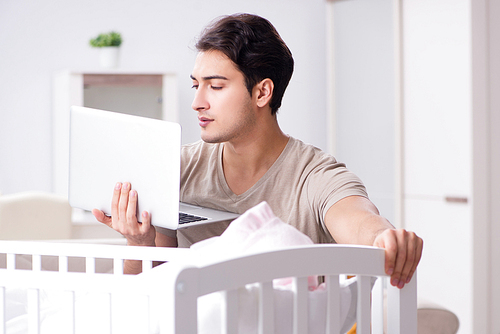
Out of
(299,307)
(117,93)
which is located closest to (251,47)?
(299,307)

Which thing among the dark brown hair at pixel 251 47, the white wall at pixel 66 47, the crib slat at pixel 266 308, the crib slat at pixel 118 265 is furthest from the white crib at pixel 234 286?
the white wall at pixel 66 47

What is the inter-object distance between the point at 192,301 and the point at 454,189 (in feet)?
→ 7.29

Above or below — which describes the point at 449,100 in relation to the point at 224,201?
above

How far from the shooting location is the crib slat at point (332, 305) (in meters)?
0.72

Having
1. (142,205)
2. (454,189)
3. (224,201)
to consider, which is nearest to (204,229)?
(224,201)

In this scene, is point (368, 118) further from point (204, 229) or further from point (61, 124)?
point (204, 229)

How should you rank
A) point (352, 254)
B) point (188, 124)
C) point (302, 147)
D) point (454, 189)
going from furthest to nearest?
point (188, 124)
point (454, 189)
point (302, 147)
point (352, 254)

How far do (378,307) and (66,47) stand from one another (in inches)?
103

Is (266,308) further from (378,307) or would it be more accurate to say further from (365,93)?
(365,93)

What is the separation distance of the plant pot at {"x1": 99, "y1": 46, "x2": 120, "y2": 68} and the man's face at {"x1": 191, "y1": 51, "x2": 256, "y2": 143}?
175 centimetres

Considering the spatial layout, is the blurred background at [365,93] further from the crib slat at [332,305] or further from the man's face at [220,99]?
the crib slat at [332,305]

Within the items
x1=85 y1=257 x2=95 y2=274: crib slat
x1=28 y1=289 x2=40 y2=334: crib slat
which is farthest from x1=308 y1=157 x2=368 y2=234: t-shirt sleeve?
x1=28 y1=289 x2=40 y2=334: crib slat

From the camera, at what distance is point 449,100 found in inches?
101

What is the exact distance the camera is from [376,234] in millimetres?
913
